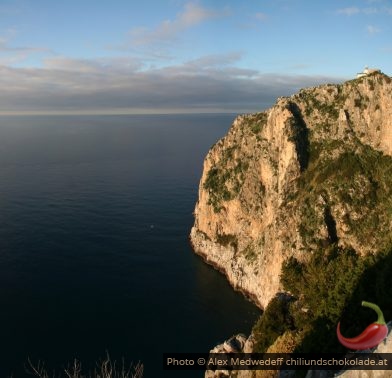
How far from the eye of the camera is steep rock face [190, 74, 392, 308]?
88.0 metres

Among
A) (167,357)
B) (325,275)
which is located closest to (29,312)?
(167,357)

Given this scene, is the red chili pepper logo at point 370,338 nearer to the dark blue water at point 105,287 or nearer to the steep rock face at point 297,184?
the dark blue water at point 105,287

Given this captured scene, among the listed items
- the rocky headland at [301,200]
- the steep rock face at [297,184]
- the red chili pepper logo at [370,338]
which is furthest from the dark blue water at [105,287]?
the red chili pepper logo at [370,338]

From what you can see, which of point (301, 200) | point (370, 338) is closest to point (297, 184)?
point (301, 200)

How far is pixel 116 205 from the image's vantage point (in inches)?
6088

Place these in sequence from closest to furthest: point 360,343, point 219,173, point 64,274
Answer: point 360,343, point 64,274, point 219,173

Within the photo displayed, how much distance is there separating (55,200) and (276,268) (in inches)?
4074

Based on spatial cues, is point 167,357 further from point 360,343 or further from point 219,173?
point 219,173

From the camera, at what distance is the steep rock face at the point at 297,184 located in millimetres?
88000

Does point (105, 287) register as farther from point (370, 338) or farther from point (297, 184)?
point (370, 338)

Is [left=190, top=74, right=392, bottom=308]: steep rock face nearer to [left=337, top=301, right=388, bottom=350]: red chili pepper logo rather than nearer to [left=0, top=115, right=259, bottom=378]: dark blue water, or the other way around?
[left=0, top=115, right=259, bottom=378]: dark blue water

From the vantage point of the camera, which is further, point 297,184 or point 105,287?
point 297,184

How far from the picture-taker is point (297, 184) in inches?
3984

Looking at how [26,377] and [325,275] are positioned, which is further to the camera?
[325,275]
